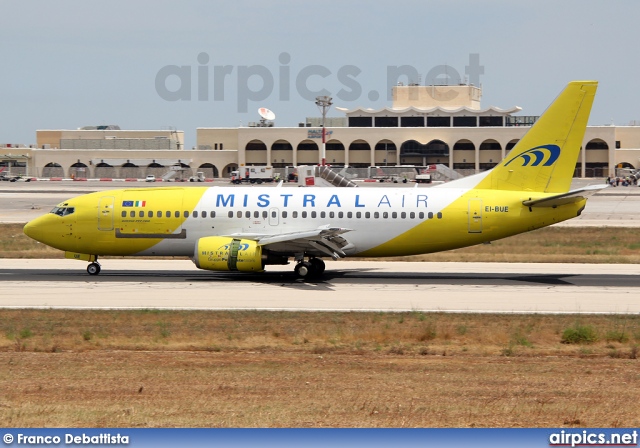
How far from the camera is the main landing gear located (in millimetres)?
39250

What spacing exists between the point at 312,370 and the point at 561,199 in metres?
20.1

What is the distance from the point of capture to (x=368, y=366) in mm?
22172

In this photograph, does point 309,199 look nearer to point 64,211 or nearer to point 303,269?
point 303,269

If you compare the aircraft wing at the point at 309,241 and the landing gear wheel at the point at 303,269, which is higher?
the aircraft wing at the point at 309,241

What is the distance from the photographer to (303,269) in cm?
3922

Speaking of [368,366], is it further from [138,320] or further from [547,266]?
[547,266]

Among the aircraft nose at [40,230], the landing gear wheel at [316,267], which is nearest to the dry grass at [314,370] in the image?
the landing gear wheel at [316,267]

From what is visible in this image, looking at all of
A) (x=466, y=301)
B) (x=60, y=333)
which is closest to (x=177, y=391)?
(x=60, y=333)

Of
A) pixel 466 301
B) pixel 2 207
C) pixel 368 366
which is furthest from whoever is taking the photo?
pixel 2 207

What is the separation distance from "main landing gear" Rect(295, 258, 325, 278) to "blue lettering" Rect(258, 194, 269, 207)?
9.81ft

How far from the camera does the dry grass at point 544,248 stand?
4919cm

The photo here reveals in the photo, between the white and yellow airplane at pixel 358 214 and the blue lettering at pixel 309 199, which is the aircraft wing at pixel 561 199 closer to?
the white and yellow airplane at pixel 358 214

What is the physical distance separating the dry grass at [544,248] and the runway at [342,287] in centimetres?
305

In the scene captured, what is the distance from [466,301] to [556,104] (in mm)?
11246
